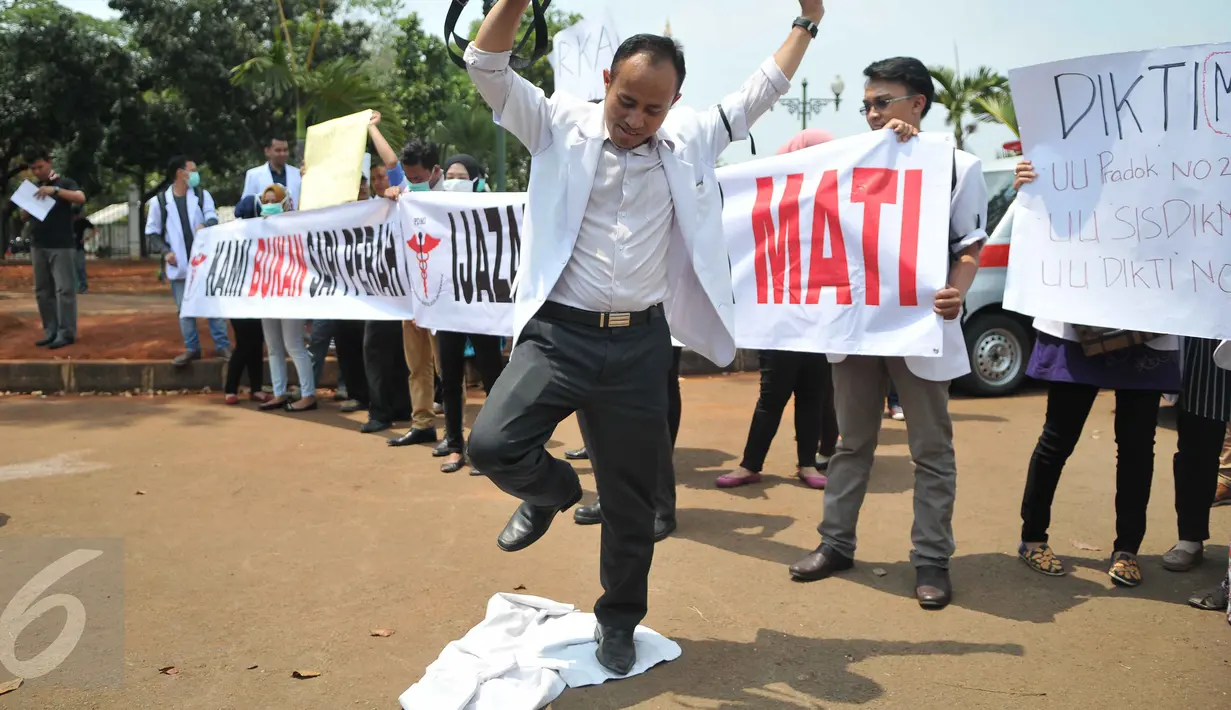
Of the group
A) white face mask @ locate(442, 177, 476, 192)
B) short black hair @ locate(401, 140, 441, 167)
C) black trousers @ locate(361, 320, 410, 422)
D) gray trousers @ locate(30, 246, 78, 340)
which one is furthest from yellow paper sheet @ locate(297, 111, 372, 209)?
gray trousers @ locate(30, 246, 78, 340)

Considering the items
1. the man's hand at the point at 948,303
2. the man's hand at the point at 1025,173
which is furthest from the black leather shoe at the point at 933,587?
the man's hand at the point at 1025,173

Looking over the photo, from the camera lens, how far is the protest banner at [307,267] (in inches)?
303

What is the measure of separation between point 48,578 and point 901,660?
3.42 m

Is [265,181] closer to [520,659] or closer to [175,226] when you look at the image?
[175,226]

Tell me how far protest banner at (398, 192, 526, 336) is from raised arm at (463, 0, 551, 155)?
3118 mm

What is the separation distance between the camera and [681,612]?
404 centimetres

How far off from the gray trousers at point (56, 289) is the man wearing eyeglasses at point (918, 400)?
9.09 m

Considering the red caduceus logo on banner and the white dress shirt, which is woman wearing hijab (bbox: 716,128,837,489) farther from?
the white dress shirt

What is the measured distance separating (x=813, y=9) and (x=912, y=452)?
1.82 meters

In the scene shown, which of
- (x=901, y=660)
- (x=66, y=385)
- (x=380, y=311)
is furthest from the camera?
(x=66, y=385)

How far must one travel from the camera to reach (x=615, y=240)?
11.0 ft

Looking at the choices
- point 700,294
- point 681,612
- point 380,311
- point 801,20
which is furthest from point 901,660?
point 380,311

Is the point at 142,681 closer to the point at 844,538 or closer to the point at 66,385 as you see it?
the point at 844,538

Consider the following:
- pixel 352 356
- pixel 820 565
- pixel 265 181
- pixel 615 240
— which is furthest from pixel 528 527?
pixel 265 181
